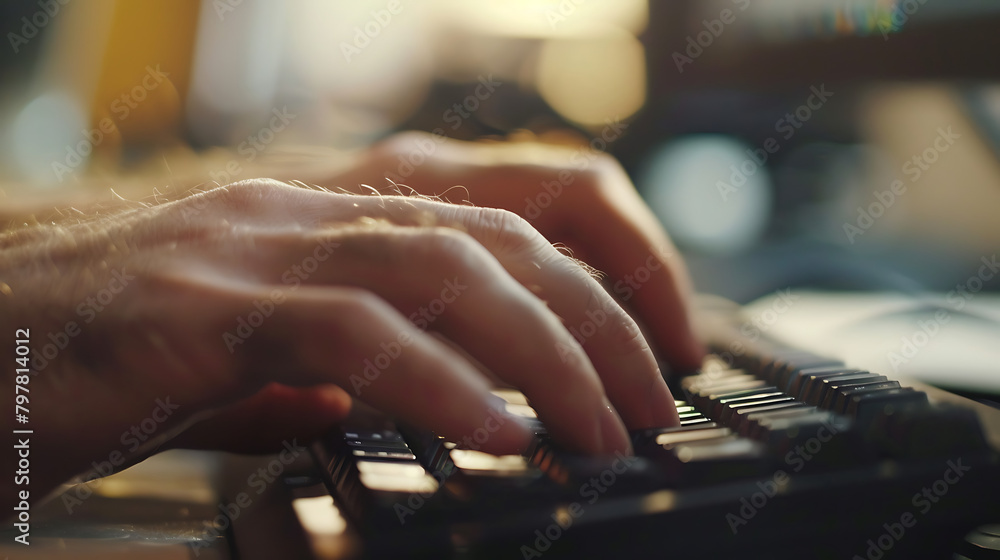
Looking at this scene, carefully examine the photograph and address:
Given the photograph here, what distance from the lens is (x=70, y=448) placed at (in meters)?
0.37

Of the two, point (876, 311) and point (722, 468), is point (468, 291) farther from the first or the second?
point (876, 311)

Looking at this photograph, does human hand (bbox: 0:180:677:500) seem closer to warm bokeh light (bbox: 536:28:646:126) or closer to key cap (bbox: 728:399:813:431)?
key cap (bbox: 728:399:813:431)

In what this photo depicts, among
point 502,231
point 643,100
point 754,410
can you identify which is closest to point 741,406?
point 754,410

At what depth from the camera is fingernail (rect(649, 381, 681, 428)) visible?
0.40m

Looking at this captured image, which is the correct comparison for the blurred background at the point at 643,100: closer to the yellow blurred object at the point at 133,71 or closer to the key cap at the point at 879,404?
the yellow blurred object at the point at 133,71

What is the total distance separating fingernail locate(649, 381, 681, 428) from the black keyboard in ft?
0.09

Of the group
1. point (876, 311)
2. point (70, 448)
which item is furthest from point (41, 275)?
point (876, 311)

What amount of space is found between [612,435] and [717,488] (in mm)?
62

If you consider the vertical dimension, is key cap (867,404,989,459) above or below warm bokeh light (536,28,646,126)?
below

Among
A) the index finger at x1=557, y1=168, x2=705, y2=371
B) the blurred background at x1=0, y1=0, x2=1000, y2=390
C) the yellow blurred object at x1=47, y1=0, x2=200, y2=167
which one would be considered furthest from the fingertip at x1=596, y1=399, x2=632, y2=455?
the yellow blurred object at x1=47, y1=0, x2=200, y2=167

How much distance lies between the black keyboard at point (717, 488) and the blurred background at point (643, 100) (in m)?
0.31

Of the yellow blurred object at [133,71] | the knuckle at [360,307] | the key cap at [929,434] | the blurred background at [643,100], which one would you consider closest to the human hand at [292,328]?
the knuckle at [360,307]

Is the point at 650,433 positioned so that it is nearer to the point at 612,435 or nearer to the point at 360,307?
the point at 612,435

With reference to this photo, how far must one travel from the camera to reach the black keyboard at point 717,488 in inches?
11.4
